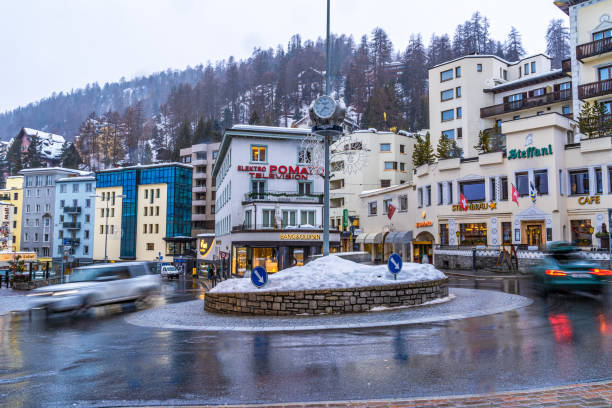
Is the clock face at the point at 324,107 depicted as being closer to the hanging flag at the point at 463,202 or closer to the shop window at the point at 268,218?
the shop window at the point at 268,218

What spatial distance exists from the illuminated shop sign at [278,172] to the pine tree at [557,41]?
329ft

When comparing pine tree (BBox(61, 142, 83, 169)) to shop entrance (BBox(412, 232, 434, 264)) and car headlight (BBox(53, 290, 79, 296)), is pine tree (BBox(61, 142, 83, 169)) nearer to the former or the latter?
shop entrance (BBox(412, 232, 434, 264))

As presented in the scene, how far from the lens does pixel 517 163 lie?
38531mm

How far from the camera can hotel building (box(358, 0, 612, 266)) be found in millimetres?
35906

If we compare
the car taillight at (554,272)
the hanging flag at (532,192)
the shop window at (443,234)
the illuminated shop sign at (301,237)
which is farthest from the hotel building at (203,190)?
the car taillight at (554,272)

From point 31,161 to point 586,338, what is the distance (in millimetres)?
134633

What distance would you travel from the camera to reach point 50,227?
91562mm

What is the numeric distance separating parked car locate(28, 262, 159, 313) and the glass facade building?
63707mm

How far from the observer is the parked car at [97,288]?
16125mm

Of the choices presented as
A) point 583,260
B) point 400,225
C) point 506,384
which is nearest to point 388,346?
point 506,384

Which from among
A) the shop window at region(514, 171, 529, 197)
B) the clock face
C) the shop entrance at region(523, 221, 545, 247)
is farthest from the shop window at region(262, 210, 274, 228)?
the clock face

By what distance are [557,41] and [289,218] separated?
113 metres

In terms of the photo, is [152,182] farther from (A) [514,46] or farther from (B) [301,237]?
(A) [514,46]

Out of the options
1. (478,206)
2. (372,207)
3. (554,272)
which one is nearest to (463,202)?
(478,206)
